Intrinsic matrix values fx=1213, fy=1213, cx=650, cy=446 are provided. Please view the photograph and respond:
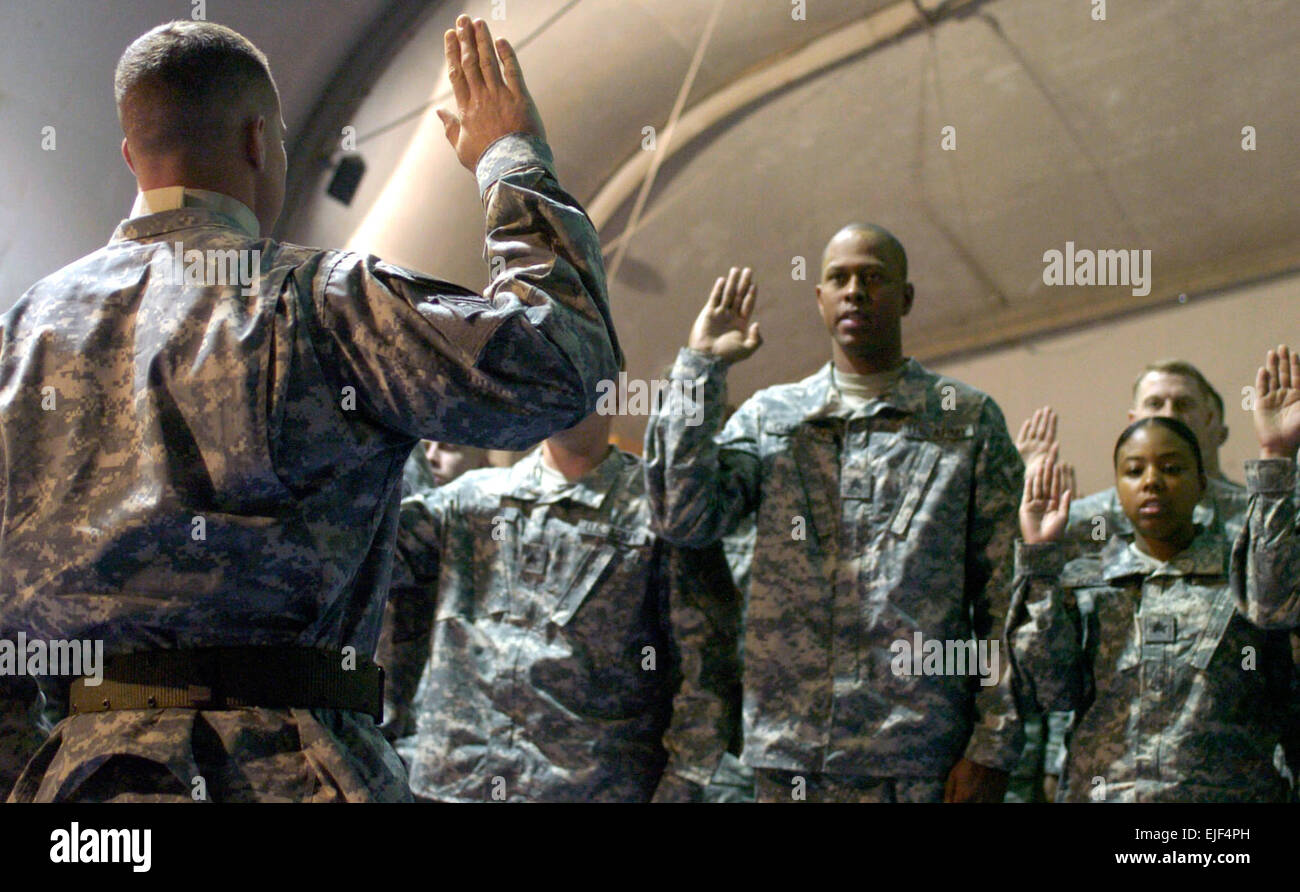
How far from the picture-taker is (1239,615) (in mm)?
2154

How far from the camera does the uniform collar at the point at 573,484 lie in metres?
2.58

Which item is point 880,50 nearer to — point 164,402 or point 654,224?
point 654,224

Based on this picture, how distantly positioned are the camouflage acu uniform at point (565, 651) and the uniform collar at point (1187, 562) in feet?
2.46

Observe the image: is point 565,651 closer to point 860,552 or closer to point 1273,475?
point 860,552

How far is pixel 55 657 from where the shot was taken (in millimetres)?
1099

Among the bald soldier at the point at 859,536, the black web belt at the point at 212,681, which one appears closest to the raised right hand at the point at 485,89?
the black web belt at the point at 212,681

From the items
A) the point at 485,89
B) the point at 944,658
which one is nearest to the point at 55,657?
the point at 485,89

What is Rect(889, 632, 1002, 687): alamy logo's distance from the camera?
212 centimetres

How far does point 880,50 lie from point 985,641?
2.00m

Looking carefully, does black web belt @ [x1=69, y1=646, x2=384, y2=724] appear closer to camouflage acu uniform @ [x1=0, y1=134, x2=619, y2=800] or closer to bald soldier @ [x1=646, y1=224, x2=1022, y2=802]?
camouflage acu uniform @ [x1=0, y1=134, x2=619, y2=800]

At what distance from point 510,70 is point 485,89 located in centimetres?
3

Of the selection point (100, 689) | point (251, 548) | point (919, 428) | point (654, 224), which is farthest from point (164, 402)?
point (654, 224)

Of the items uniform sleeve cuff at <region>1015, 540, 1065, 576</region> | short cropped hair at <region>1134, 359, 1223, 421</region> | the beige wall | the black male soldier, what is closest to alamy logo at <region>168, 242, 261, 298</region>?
the black male soldier

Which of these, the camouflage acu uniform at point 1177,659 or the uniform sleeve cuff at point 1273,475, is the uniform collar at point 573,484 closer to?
the camouflage acu uniform at point 1177,659
